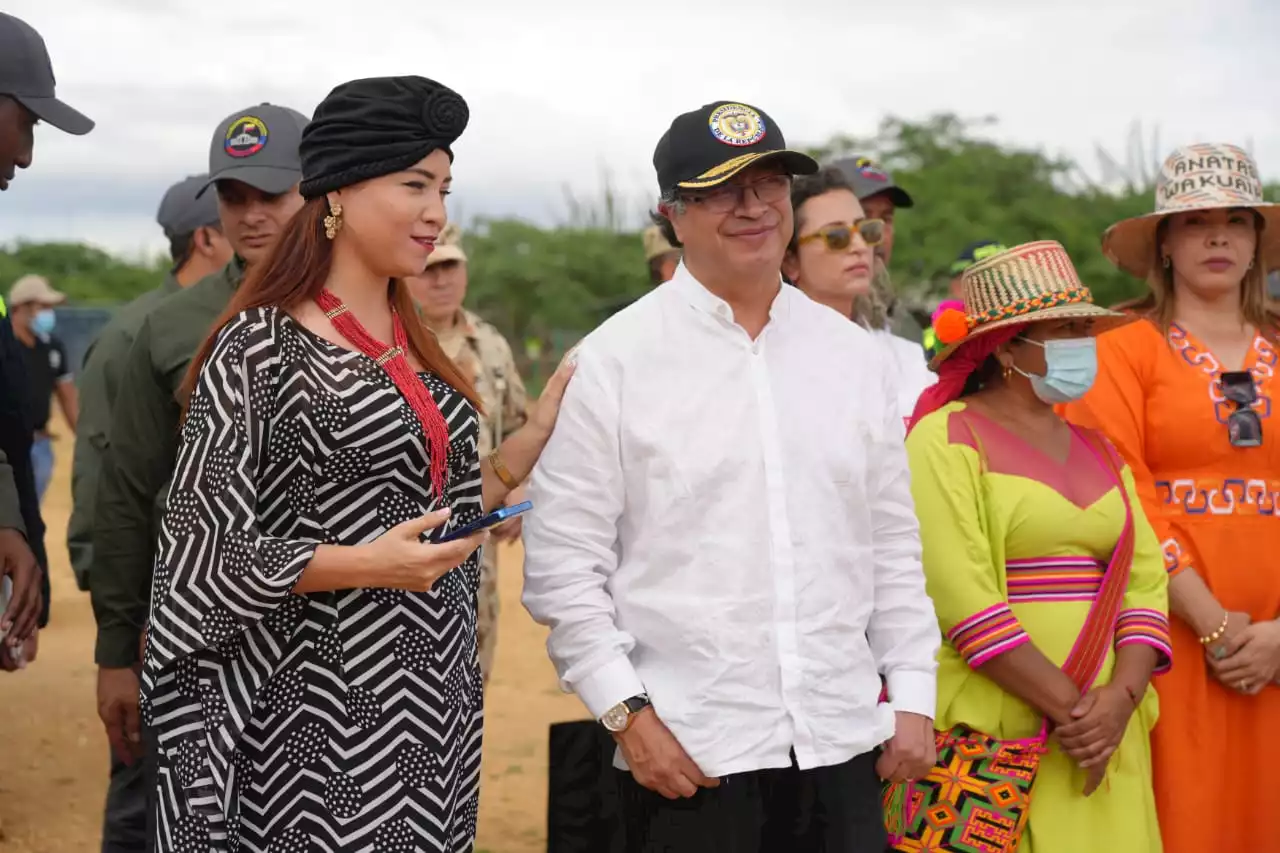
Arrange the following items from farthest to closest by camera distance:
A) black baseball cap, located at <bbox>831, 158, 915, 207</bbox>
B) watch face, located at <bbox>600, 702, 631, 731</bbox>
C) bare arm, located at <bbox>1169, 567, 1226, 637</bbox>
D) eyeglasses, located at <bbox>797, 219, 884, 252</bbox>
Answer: black baseball cap, located at <bbox>831, 158, 915, 207</bbox>
eyeglasses, located at <bbox>797, 219, 884, 252</bbox>
bare arm, located at <bbox>1169, 567, 1226, 637</bbox>
watch face, located at <bbox>600, 702, 631, 731</bbox>

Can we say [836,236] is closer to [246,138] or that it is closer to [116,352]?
[246,138]

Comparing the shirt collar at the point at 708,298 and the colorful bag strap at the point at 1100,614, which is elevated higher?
the shirt collar at the point at 708,298

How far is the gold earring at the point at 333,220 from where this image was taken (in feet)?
9.39

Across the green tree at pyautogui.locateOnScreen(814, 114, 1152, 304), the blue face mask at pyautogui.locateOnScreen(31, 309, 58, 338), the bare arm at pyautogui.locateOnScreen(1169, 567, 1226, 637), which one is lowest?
the bare arm at pyautogui.locateOnScreen(1169, 567, 1226, 637)

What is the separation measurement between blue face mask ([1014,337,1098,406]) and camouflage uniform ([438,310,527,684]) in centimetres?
205

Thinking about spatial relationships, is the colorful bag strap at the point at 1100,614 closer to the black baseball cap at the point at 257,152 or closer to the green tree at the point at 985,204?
the black baseball cap at the point at 257,152

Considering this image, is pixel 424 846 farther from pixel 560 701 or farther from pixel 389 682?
pixel 560 701

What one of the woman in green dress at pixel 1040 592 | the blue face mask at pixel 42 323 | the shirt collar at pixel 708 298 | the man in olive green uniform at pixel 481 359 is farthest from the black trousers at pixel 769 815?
the blue face mask at pixel 42 323

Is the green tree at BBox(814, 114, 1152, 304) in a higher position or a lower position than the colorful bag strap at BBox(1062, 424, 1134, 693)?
higher

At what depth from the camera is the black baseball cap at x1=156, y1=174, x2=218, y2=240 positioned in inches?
211

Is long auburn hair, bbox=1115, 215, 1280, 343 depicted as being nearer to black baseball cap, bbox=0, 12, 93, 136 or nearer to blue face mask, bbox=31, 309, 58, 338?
black baseball cap, bbox=0, 12, 93, 136

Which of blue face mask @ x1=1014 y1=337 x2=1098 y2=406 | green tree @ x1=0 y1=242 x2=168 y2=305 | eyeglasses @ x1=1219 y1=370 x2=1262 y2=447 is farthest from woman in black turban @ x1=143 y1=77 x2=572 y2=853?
green tree @ x1=0 y1=242 x2=168 y2=305

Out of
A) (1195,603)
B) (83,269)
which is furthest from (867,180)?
(83,269)

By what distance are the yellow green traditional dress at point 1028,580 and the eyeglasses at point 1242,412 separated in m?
0.70
